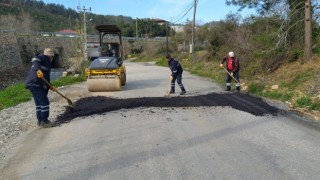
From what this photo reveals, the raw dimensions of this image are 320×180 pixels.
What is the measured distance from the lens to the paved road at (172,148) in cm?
602

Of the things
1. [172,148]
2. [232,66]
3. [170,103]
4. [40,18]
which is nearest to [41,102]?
[172,148]

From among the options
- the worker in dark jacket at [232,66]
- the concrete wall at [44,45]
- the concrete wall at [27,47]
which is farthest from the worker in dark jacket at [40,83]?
the concrete wall at [44,45]

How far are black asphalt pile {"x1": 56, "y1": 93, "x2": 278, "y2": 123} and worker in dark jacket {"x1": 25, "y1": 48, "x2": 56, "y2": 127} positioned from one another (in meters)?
0.64

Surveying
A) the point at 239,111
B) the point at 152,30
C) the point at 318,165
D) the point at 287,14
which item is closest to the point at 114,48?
the point at 287,14

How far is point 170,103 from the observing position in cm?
1210

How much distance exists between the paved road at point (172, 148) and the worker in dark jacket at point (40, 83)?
Answer: 479mm

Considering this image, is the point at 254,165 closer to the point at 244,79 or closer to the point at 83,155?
the point at 83,155

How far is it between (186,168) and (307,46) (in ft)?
38.4

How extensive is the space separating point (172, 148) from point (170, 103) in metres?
4.94

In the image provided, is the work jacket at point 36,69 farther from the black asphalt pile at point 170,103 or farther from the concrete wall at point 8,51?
the concrete wall at point 8,51

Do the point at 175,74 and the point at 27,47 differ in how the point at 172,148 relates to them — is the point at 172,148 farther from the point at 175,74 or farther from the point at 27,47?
the point at 27,47

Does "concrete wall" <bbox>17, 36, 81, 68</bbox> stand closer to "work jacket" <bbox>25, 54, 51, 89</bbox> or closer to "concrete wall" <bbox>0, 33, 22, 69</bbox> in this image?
"concrete wall" <bbox>0, 33, 22, 69</bbox>

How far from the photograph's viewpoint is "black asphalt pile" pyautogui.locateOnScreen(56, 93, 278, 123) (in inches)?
430

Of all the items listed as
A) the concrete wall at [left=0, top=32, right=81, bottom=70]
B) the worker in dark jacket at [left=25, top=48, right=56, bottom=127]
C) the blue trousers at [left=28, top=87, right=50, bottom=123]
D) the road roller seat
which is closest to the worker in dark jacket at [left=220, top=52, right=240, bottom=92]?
the road roller seat
